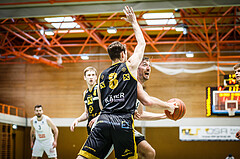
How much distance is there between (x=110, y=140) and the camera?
12.4 ft

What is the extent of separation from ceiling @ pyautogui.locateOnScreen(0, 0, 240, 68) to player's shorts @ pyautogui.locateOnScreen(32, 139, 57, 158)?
3.95m

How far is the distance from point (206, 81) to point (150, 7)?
12.4 metres

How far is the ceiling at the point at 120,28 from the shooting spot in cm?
943

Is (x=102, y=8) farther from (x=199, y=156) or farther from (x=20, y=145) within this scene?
(x=20, y=145)

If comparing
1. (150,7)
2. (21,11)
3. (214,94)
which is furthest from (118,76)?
(214,94)

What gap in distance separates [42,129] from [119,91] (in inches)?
307

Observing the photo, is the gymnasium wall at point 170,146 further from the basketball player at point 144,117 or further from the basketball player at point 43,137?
the basketball player at point 144,117

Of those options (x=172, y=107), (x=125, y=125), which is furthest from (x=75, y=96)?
(x=125, y=125)

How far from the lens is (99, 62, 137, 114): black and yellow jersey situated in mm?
3873

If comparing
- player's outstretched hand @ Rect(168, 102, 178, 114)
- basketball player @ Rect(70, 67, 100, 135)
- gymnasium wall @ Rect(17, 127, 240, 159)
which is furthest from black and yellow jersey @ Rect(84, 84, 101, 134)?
gymnasium wall @ Rect(17, 127, 240, 159)

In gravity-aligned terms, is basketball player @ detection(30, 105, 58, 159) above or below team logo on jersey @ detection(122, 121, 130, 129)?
below

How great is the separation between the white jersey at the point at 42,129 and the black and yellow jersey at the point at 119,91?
7486 millimetres

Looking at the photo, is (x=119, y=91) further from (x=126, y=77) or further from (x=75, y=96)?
(x=75, y=96)

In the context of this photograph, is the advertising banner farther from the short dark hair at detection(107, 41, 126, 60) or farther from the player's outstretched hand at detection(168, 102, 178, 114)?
the short dark hair at detection(107, 41, 126, 60)
